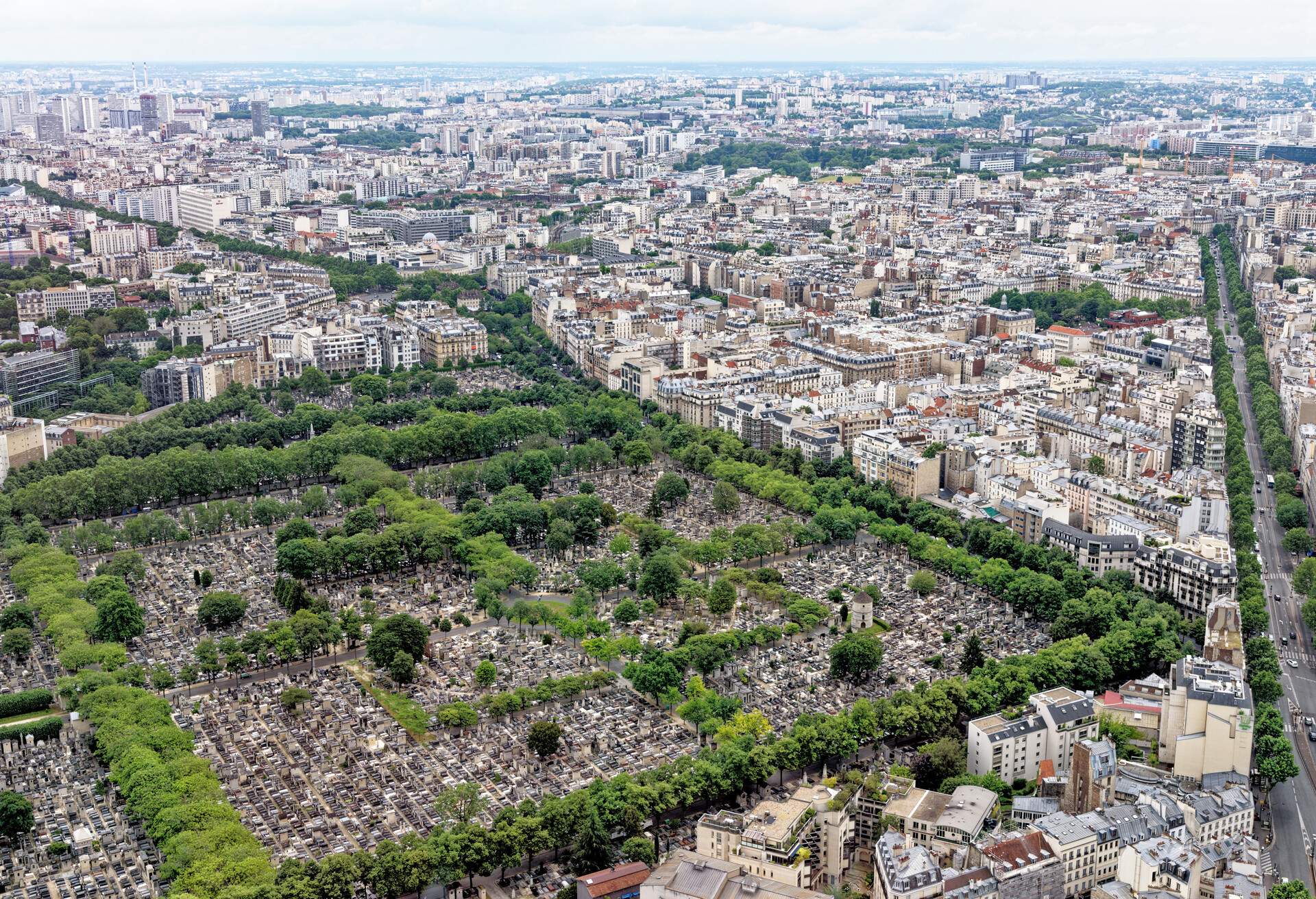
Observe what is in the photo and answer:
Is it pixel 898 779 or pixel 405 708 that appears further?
pixel 405 708

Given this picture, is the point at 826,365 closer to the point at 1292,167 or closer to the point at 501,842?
the point at 501,842

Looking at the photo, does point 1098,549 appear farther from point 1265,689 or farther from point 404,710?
point 404,710

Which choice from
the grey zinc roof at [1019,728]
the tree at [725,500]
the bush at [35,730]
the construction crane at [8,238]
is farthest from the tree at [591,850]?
the construction crane at [8,238]

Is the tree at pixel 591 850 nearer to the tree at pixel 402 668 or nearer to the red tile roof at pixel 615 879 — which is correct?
the red tile roof at pixel 615 879

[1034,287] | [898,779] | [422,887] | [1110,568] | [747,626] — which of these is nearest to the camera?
[422,887]

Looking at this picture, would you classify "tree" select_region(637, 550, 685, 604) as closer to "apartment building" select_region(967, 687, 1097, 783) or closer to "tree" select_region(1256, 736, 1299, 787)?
"apartment building" select_region(967, 687, 1097, 783)

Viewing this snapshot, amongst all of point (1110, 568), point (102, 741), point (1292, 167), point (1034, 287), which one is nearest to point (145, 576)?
point (102, 741)

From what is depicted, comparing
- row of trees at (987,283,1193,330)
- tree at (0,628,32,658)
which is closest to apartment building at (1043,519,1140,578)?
tree at (0,628,32,658)
